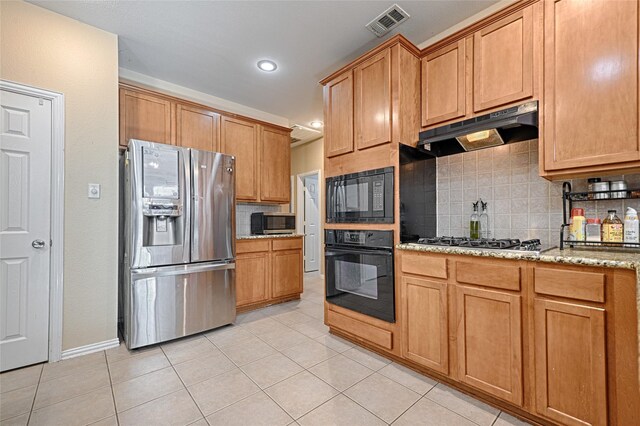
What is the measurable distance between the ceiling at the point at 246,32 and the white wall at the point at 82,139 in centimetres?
18

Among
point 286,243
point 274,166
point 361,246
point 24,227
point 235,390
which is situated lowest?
point 235,390

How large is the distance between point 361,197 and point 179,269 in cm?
176

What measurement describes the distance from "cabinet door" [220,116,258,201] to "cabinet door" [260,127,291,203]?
0.39ft

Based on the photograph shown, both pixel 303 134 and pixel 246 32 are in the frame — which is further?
pixel 303 134

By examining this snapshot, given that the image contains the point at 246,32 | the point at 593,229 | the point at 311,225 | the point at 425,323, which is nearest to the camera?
the point at 593,229

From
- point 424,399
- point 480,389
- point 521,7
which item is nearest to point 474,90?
point 521,7

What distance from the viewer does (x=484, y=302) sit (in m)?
1.61

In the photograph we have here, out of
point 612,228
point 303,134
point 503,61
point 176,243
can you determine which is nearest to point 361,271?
point 612,228

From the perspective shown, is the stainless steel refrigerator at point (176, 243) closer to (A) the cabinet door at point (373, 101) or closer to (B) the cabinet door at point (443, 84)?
(A) the cabinet door at point (373, 101)

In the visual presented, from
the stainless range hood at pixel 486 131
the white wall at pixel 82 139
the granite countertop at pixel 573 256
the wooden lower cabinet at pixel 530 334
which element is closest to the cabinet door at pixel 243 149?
the white wall at pixel 82 139

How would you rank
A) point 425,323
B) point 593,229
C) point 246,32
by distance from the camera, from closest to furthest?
point 593,229 → point 425,323 → point 246,32

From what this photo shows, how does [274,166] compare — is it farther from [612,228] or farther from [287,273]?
[612,228]

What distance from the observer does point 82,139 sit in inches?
89.7

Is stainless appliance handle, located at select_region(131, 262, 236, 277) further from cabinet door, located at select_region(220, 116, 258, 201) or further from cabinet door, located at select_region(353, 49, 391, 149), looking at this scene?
cabinet door, located at select_region(353, 49, 391, 149)
